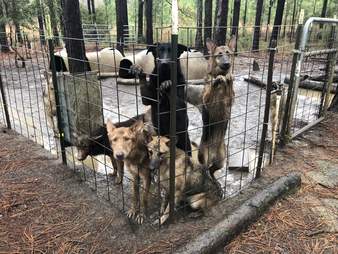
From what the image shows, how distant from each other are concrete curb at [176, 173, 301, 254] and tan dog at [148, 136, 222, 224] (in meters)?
0.37

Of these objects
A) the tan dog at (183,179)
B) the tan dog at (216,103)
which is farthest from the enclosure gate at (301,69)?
the tan dog at (183,179)

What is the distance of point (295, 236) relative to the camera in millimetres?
3154

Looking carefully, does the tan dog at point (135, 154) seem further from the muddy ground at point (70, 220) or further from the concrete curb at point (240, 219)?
the concrete curb at point (240, 219)

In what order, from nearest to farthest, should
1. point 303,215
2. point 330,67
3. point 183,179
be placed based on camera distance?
point 183,179
point 303,215
point 330,67

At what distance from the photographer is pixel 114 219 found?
3312mm

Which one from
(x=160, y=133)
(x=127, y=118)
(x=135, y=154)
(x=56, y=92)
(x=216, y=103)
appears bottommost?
(x=127, y=118)

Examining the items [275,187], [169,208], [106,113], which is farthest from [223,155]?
[106,113]

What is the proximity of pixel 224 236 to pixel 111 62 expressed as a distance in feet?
34.7

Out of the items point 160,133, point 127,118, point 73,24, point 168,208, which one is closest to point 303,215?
point 168,208

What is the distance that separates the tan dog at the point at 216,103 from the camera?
3842 mm

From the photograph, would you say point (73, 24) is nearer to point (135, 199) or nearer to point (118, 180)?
point (118, 180)

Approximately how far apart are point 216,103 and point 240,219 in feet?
4.99

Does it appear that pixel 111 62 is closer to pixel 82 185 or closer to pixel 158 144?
pixel 82 185

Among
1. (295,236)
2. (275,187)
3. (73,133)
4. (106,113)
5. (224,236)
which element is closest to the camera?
(224,236)
